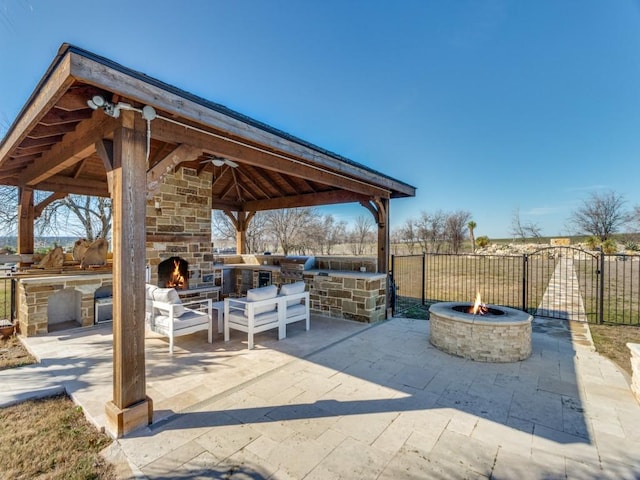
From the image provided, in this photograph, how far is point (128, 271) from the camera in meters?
2.41

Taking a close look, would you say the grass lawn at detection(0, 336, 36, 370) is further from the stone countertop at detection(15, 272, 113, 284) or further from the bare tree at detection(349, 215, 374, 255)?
the bare tree at detection(349, 215, 374, 255)

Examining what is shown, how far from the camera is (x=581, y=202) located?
1992 cm

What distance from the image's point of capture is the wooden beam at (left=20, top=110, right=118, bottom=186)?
104 inches

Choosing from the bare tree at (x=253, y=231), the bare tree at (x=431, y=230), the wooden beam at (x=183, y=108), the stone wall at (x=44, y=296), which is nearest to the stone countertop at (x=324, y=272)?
the wooden beam at (x=183, y=108)

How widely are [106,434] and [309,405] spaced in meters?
1.73

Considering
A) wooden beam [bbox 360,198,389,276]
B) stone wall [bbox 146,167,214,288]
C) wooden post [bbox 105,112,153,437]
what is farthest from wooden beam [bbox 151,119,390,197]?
stone wall [bbox 146,167,214,288]

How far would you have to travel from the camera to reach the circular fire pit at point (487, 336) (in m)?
3.95

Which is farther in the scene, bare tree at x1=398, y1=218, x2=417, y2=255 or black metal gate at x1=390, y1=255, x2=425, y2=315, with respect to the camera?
bare tree at x1=398, y1=218, x2=417, y2=255

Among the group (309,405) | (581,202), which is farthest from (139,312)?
(581,202)

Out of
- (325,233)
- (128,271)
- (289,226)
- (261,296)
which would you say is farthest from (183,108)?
(325,233)

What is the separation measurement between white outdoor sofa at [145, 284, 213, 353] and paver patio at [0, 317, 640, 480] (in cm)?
33

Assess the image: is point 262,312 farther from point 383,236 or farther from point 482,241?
point 482,241

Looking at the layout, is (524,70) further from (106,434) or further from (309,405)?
(106,434)

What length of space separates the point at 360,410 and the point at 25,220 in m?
7.48
